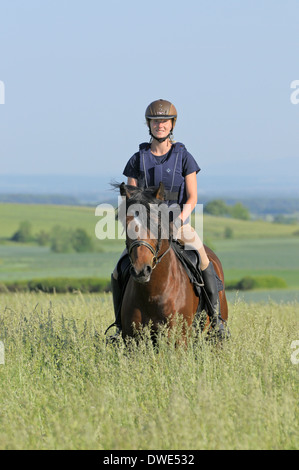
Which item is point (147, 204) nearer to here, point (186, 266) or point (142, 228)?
point (142, 228)

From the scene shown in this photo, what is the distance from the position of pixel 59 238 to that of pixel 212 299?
216ft

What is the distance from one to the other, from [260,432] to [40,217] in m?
76.6

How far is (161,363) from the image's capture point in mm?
7066

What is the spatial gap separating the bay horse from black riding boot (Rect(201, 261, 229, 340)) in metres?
0.23

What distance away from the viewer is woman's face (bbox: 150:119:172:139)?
779 cm

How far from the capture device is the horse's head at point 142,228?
21.9 feet

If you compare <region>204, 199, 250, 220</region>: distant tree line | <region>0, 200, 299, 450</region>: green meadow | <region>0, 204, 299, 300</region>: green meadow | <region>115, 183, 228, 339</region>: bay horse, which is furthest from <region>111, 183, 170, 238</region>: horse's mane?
<region>204, 199, 250, 220</region>: distant tree line

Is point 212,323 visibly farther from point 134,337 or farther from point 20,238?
point 20,238

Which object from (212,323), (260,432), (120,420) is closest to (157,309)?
(212,323)

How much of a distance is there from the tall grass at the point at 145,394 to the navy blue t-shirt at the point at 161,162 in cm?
176

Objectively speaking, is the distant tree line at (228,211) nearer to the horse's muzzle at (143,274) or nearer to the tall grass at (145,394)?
the tall grass at (145,394)

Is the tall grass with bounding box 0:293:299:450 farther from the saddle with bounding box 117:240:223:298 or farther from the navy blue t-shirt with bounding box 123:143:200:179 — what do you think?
the navy blue t-shirt with bounding box 123:143:200:179

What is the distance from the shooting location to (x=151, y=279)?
729 cm

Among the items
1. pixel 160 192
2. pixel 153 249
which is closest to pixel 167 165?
pixel 160 192
